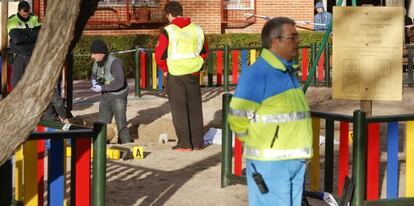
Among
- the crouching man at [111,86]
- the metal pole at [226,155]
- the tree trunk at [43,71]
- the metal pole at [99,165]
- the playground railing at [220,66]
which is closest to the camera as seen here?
the tree trunk at [43,71]

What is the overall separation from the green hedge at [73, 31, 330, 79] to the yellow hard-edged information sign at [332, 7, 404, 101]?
45.8 ft

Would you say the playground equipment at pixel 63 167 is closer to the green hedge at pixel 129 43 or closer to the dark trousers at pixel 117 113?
the dark trousers at pixel 117 113

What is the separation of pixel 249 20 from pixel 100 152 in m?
23.1

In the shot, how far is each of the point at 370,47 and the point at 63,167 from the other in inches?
181

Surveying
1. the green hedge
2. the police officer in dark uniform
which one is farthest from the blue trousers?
the green hedge

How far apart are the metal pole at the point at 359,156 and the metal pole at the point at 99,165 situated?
2.09 metres

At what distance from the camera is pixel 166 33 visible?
47.2 feet

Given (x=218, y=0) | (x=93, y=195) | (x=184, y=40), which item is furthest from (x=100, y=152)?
(x=218, y=0)

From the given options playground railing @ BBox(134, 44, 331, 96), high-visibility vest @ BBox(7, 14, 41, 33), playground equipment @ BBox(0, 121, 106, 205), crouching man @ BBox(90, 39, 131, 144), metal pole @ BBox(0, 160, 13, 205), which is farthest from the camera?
playground railing @ BBox(134, 44, 331, 96)

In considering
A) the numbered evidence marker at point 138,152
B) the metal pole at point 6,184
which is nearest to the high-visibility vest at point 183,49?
the numbered evidence marker at point 138,152

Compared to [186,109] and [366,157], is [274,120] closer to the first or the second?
[366,157]

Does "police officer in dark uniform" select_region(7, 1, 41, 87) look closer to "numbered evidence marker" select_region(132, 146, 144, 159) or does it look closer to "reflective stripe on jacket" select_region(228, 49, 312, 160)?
"numbered evidence marker" select_region(132, 146, 144, 159)

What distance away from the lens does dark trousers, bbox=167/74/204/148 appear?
47.1 feet

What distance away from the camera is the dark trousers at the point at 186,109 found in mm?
14359
